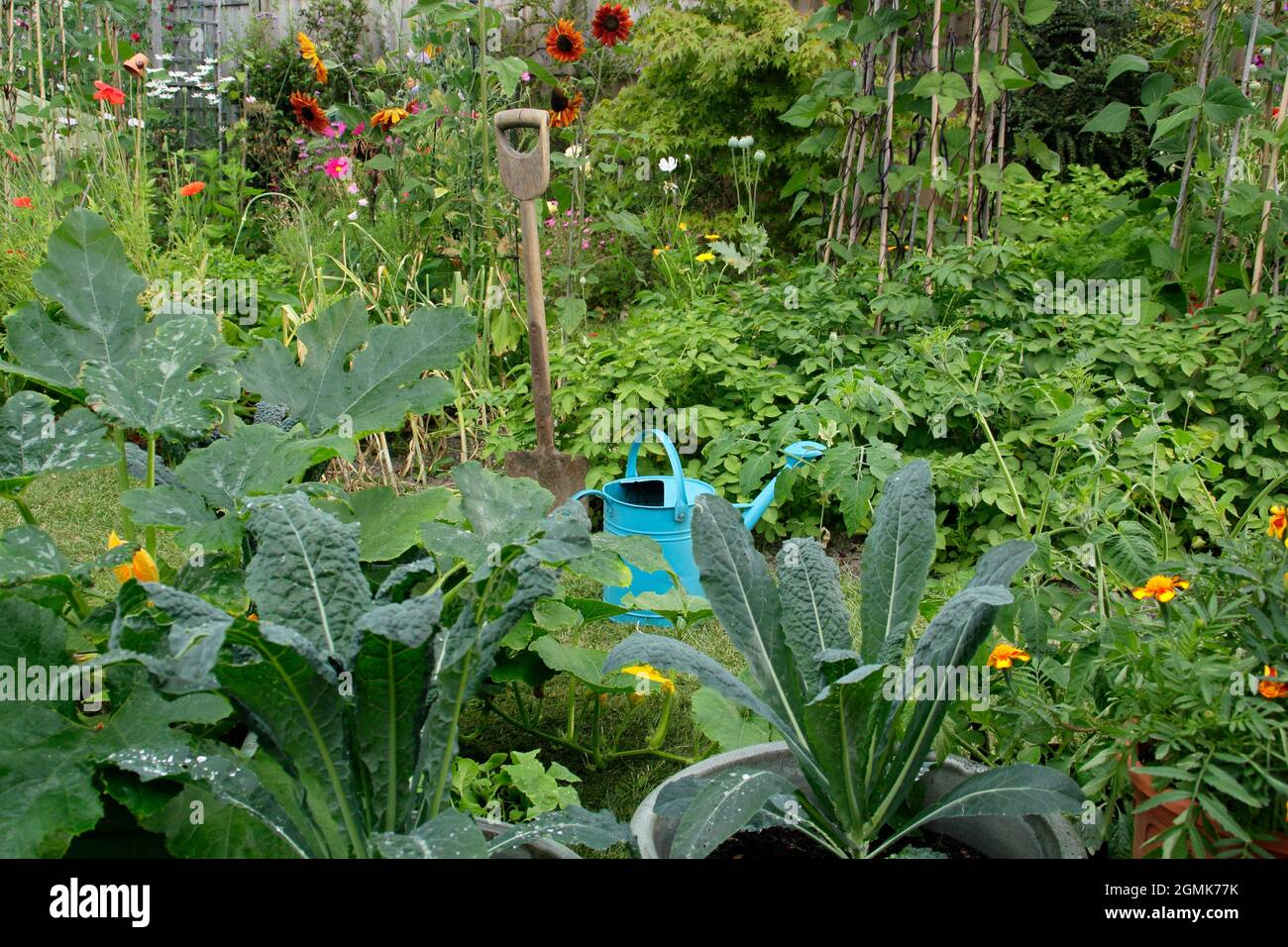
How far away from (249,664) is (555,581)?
0.34 metres

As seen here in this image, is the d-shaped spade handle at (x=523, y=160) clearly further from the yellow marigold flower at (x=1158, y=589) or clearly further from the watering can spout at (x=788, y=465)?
the yellow marigold flower at (x=1158, y=589)

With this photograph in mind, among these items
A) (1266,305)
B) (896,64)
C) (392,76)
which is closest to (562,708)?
(1266,305)

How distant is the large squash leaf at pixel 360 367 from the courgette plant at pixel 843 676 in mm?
501

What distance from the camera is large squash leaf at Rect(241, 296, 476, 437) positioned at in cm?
157

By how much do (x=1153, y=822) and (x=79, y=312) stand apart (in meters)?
1.59

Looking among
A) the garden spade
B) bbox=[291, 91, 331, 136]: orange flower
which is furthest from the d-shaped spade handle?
bbox=[291, 91, 331, 136]: orange flower

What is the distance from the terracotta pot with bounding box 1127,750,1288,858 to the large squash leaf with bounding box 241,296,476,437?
1070 mm

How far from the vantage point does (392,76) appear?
595 cm

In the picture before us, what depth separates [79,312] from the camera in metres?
1.53

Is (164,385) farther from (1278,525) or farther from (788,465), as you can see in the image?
(788,465)

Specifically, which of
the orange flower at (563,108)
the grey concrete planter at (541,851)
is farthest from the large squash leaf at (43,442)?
the orange flower at (563,108)

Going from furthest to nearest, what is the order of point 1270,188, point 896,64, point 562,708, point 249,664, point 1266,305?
1. point 896,64
2. point 1270,188
3. point 1266,305
4. point 562,708
5. point 249,664

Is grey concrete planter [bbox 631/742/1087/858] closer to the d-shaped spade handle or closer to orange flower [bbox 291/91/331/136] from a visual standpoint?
the d-shaped spade handle
